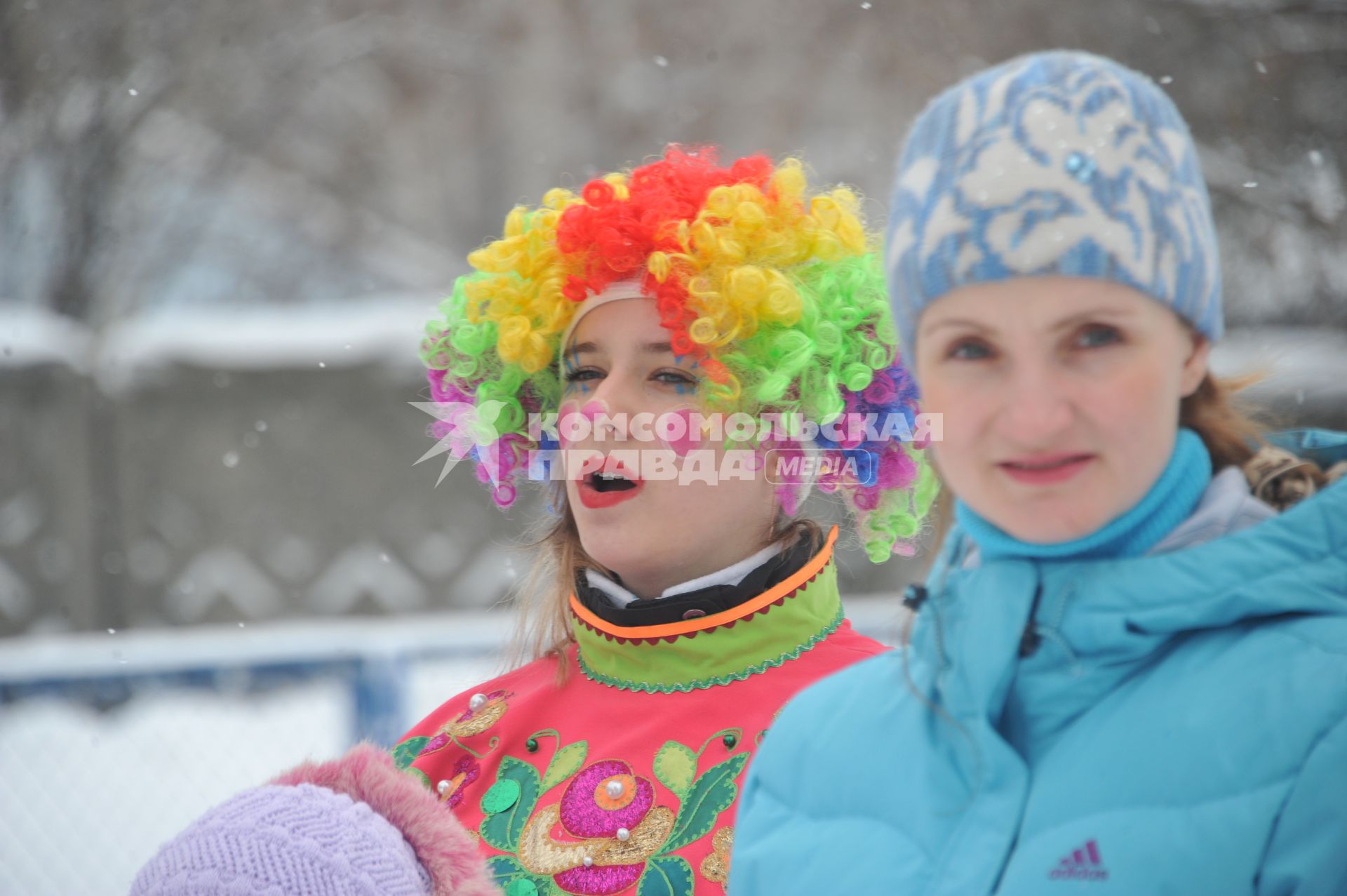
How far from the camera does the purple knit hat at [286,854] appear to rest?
58.2 inches

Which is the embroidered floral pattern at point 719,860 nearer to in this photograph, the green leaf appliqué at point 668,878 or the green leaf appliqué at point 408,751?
the green leaf appliqué at point 668,878

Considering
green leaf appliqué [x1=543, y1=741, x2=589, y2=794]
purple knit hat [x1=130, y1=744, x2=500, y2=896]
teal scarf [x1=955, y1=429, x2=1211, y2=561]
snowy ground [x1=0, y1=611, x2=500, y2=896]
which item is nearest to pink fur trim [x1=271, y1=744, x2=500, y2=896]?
purple knit hat [x1=130, y1=744, x2=500, y2=896]

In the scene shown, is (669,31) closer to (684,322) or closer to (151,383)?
(151,383)

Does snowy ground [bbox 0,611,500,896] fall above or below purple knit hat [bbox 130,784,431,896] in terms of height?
below

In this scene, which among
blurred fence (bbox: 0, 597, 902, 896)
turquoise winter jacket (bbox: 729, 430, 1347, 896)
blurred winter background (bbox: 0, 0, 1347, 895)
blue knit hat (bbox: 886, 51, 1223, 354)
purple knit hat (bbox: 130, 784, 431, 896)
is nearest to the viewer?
turquoise winter jacket (bbox: 729, 430, 1347, 896)

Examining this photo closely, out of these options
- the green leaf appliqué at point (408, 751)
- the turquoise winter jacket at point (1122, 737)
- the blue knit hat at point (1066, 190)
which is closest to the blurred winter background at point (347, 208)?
the green leaf appliqué at point (408, 751)

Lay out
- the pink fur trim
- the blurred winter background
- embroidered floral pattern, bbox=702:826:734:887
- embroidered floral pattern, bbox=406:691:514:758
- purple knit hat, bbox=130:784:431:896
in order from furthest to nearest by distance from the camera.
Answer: the blurred winter background → embroidered floral pattern, bbox=406:691:514:758 → embroidered floral pattern, bbox=702:826:734:887 → the pink fur trim → purple knit hat, bbox=130:784:431:896

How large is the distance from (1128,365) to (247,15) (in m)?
8.80

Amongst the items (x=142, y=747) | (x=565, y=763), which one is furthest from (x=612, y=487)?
(x=142, y=747)

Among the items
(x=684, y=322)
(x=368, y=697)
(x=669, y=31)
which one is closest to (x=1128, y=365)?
(x=684, y=322)

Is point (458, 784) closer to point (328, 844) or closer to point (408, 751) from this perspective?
point (408, 751)

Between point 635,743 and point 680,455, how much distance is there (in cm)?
45

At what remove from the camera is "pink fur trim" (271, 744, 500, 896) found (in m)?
1.62

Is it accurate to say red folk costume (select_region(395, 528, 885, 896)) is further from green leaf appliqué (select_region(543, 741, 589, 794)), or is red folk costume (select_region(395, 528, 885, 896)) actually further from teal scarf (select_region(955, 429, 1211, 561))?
teal scarf (select_region(955, 429, 1211, 561))
